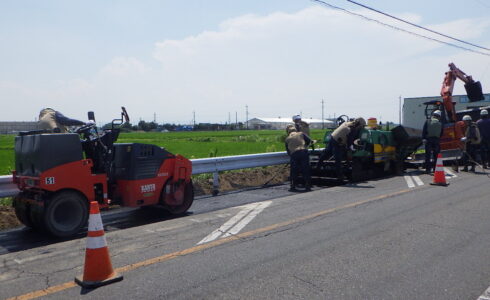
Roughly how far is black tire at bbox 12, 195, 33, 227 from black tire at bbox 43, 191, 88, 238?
0.61m

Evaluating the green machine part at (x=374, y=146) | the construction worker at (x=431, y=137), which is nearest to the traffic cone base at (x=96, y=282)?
the green machine part at (x=374, y=146)

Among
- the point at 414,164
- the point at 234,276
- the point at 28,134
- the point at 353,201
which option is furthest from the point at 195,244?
the point at 414,164

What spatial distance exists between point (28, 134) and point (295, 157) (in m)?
6.37

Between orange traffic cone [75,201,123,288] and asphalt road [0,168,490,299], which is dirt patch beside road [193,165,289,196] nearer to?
asphalt road [0,168,490,299]

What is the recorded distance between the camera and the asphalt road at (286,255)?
421 cm

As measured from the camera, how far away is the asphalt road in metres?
4.21

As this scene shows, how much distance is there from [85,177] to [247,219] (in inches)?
106

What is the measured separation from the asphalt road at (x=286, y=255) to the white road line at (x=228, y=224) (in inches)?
0.7

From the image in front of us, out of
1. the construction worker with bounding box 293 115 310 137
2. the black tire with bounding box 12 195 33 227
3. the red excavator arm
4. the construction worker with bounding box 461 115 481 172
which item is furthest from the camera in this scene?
the red excavator arm

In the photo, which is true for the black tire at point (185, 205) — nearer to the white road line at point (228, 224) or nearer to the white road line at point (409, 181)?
the white road line at point (228, 224)

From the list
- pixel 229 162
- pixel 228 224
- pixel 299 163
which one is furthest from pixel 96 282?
pixel 299 163

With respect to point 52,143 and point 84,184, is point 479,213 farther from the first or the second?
point 52,143

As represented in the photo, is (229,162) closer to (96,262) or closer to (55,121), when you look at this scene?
(55,121)

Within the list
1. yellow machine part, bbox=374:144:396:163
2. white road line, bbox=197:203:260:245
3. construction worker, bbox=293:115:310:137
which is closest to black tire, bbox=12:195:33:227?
white road line, bbox=197:203:260:245
